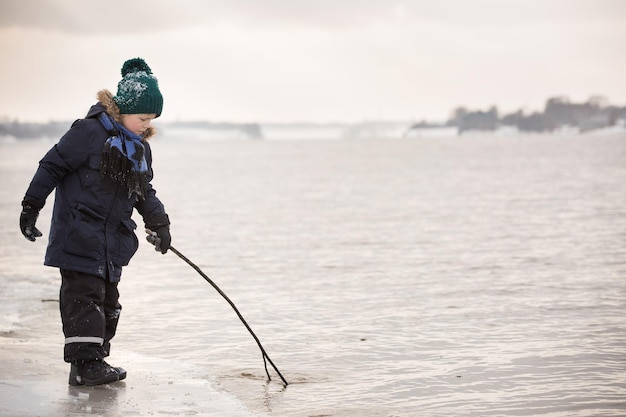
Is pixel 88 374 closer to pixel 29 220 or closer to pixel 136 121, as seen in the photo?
pixel 29 220

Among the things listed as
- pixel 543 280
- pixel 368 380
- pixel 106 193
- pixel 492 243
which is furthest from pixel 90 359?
pixel 492 243

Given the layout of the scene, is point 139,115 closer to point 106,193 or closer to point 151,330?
point 106,193

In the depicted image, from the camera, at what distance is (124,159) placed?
4543 mm

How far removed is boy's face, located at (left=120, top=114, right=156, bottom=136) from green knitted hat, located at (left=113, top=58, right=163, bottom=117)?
0.03 m

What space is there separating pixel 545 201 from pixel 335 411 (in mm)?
20473

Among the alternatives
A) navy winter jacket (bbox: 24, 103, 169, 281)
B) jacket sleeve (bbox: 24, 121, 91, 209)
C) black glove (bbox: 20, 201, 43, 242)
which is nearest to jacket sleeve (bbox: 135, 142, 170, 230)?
navy winter jacket (bbox: 24, 103, 169, 281)

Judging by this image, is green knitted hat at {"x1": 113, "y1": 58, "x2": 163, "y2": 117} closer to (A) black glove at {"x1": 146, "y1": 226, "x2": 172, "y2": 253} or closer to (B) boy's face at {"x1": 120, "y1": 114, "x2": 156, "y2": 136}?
(B) boy's face at {"x1": 120, "y1": 114, "x2": 156, "y2": 136}

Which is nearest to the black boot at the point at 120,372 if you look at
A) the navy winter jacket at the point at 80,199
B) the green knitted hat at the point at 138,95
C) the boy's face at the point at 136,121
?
the navy winter jacket at the point at 80,199

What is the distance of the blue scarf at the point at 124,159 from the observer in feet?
14.8

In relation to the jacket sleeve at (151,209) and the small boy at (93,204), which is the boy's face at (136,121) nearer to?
the small boy at (93,204)

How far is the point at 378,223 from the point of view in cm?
1828

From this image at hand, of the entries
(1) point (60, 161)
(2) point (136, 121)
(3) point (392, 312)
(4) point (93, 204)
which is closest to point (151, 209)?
(4) point (93, 204)

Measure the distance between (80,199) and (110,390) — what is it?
1044 mm

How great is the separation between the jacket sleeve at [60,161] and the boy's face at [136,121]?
255mm
